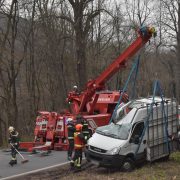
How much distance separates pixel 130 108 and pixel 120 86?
2984cm

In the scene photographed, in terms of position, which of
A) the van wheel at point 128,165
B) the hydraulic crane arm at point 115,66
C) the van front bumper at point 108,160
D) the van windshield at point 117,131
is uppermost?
the hydraulic crane arm at point 115,66

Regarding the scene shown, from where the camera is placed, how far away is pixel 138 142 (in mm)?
14570

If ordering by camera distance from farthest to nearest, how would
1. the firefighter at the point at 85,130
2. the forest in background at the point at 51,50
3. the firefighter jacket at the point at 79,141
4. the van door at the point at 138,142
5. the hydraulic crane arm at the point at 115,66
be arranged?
the forest in background at the point at 51,50 < the hydraulic crane arm at the point at 115,66 < the firefighter at the point at 85,130 < the firefighter jacket at the point at 79,141 < the van door at the point at 138,142

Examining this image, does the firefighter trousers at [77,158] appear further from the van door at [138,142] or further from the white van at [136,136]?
the van door at [138,142]

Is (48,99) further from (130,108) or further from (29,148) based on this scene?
(130,108)

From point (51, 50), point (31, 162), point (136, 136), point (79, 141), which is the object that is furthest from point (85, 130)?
point (51, 50)

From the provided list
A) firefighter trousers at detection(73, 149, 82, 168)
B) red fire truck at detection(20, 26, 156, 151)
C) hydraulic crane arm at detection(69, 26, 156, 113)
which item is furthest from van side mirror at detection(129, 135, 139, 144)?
hydraulic crane arm at detection(69, 26, 156, 113)

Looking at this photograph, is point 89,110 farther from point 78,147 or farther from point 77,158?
point 77,158

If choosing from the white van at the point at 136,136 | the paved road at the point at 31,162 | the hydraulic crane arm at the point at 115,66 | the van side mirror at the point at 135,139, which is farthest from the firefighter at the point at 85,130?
the van side mirror at the point at 135,139

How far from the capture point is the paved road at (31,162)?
14.8m

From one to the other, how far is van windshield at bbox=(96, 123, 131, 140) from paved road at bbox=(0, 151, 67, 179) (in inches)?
101

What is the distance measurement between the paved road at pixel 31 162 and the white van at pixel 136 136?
228cm

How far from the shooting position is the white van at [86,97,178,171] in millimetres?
14008

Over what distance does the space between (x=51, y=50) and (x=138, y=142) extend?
73.0 feet
